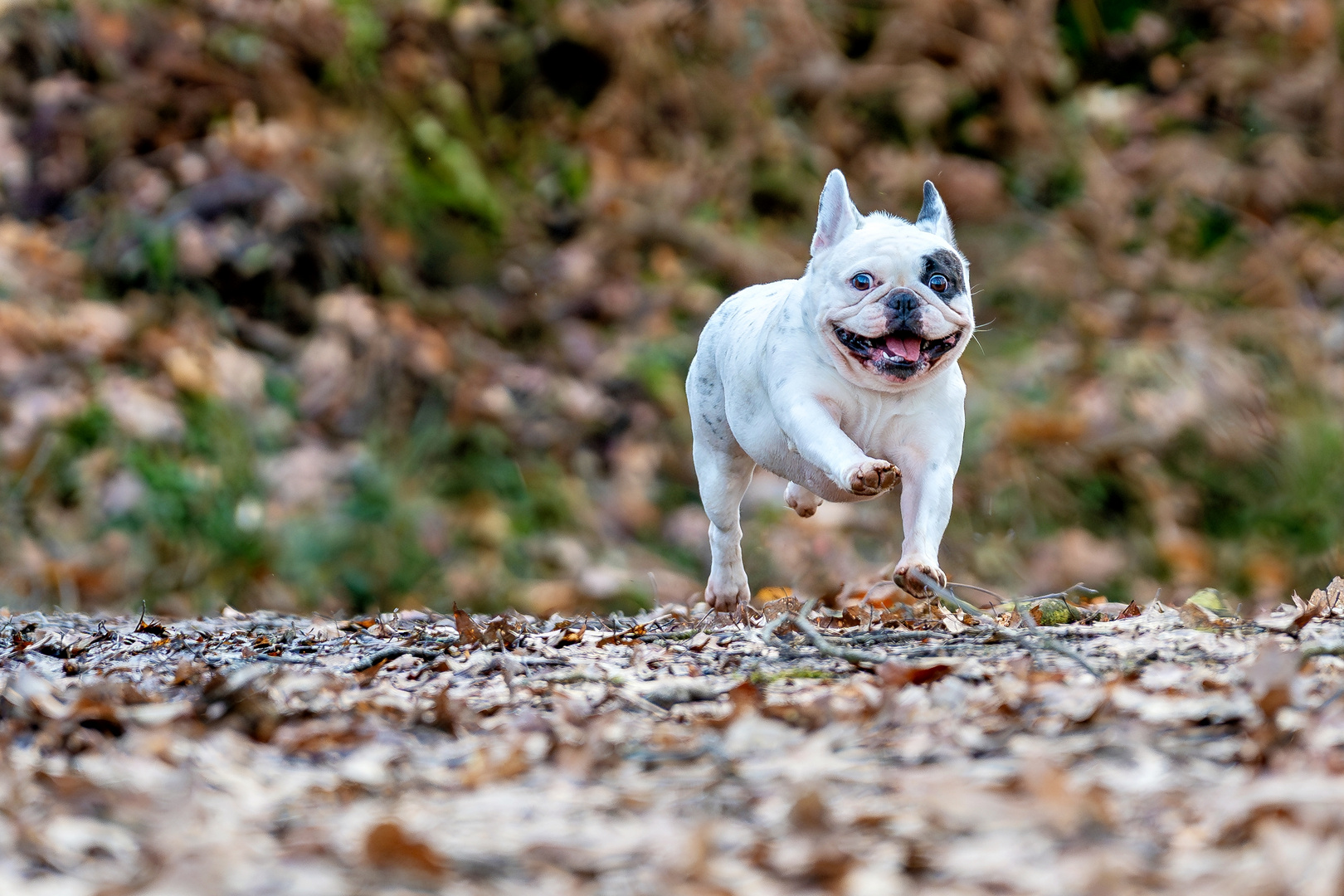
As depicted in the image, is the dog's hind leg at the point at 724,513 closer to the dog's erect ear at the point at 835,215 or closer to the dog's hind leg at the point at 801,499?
the dog's hind leg at the point at 801,499

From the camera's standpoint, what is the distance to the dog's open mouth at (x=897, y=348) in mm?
4008

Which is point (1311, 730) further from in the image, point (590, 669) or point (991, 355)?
point (991, 355)

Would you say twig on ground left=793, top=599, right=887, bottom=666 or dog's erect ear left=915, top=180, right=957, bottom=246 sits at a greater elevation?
dog's erect ear left=915, top=180, right=957, bottom=246

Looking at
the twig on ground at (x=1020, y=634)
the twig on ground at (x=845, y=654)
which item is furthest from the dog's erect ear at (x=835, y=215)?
the twig on ground at (x=845, y=654)

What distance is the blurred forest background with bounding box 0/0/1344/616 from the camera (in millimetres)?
8664

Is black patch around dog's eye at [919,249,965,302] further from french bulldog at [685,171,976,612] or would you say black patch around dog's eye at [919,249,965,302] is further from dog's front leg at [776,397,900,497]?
dog's front leg at [776,397,900,497]

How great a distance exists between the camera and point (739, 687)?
2988 millimetres

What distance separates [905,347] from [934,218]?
660mm

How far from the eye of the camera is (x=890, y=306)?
13.0 feet

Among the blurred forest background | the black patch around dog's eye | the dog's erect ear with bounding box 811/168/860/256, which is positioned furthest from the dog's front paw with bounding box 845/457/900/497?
the blurred forest background

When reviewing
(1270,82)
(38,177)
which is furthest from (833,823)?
(1270,82)

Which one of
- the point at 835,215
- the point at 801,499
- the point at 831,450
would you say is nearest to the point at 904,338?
the point at 831,450

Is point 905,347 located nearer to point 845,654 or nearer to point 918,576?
point 918,576

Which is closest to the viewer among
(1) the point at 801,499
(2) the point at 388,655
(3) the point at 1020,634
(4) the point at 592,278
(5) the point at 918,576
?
(3) the point at 1020,634
